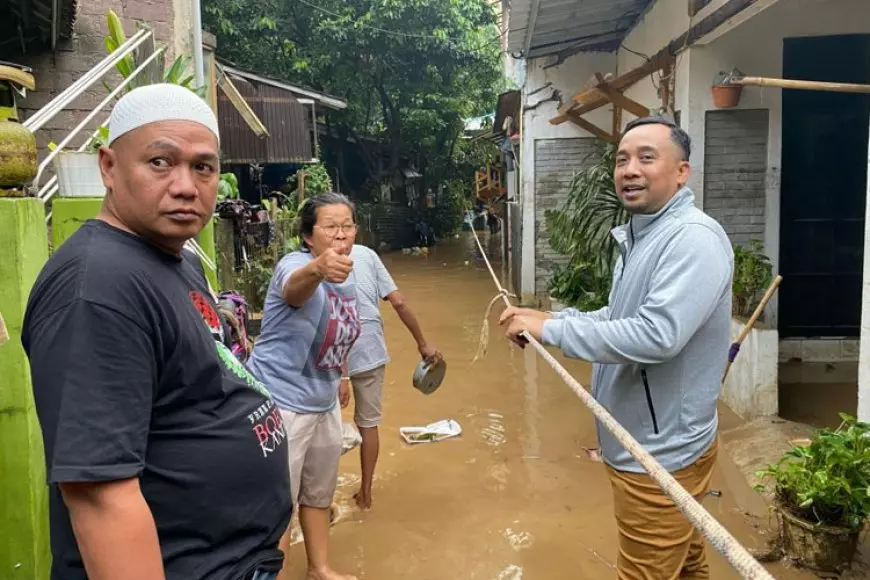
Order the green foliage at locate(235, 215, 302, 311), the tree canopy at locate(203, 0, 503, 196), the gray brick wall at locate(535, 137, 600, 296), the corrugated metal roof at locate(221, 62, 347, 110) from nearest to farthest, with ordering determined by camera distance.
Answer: the green foliage at locate(235, 215, 302, 311) → the gray brick wall at locate(535, 137, 600, 296) → the corrugated metal roof at locate(221, 62, 347, 110) → the tree canopy at locate(203, 0, 503, 196)

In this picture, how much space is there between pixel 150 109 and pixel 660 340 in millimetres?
1480

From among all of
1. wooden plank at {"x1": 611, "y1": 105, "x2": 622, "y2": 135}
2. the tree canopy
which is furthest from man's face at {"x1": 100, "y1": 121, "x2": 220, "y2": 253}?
the tree canopy

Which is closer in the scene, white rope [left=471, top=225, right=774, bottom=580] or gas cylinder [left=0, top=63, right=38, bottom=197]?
white rope [left=471, top=225, right=774, bottom=580]

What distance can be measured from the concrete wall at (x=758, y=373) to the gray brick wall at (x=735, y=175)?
1.02 metres

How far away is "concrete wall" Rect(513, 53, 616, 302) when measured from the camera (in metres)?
9.30

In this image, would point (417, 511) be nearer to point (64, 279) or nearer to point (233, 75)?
point (64, 279)

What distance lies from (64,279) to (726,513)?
3829mm

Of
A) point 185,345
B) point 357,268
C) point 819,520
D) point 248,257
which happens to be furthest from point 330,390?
point 248,257

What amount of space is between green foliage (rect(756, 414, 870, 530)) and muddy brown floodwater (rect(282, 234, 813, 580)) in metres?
0.35

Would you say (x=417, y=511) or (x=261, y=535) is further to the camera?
(x=417, y=511)

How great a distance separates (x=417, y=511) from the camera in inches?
161

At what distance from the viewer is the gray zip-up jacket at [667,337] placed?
6.62 ft

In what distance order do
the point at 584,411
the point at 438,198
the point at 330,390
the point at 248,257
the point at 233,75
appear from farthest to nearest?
the point at 438,198
the point at 233,75
the point at 248,257
the point at 584,411
the point at 330,390

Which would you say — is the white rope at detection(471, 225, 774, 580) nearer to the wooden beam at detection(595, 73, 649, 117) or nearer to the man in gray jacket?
the man in gray jacket
